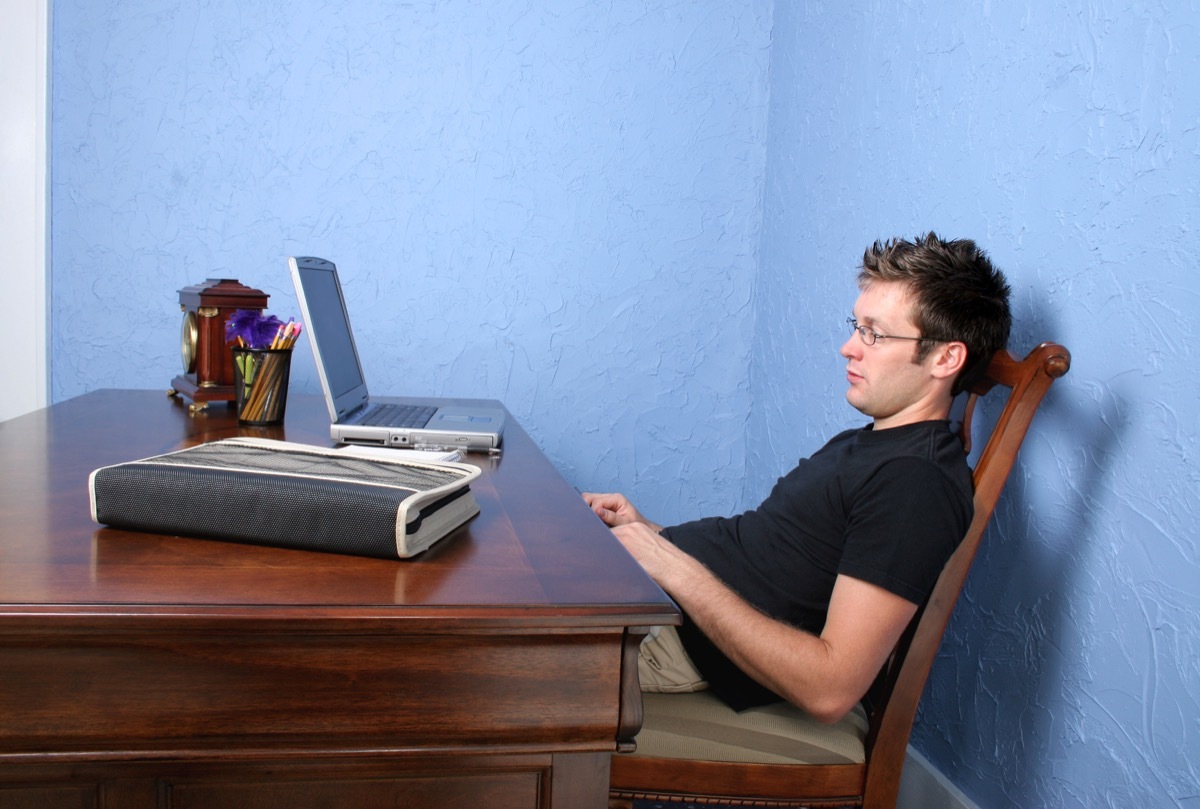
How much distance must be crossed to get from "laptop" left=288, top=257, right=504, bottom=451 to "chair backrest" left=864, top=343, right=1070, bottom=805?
2.42 ft

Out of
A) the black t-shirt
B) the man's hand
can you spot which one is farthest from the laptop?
the black t-shirt

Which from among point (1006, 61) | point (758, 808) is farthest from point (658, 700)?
point (1006, 61)

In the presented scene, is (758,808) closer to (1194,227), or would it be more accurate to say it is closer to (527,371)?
(1194,227)

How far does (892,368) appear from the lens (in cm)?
134

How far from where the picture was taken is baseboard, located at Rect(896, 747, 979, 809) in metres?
1.56

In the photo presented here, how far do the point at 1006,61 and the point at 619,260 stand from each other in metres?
1.21

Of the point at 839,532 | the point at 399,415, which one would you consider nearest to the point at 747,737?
the point at 839,532

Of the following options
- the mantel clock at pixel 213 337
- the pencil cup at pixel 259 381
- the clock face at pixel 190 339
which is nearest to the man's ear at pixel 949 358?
the pencil cup at pixel 259 381

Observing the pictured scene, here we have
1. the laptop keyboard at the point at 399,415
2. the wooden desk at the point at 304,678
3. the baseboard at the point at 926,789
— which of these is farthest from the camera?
the laptop keyboard at the point at 399,415

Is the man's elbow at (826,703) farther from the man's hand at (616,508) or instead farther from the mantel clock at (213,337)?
the mantel clock at (213,337)

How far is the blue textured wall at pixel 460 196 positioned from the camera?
239 cm

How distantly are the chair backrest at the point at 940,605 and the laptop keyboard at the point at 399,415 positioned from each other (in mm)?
861

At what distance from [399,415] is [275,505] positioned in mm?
886

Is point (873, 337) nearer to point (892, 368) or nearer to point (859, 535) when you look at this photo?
point (892, 368)
